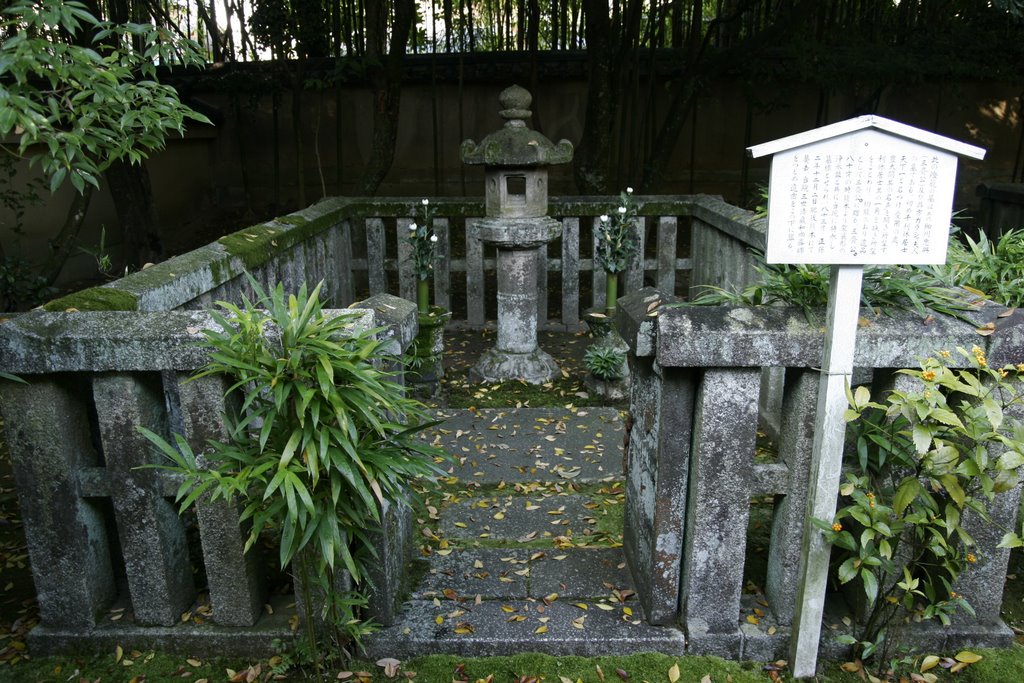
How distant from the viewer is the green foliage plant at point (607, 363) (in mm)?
5820

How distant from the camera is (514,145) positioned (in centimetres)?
604

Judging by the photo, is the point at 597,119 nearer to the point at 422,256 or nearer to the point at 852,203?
the point at 422,256

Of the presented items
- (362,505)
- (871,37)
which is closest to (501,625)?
(362,505)

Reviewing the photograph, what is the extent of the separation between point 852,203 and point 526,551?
6.84 ft

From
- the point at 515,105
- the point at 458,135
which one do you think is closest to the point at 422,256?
the point at 515,105

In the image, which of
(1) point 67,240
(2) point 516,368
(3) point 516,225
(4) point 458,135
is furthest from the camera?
(4) point 458,135

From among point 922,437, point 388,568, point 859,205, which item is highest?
point 859,205

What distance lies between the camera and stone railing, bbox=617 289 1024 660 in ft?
8.66

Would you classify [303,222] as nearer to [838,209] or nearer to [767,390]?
[767,390]

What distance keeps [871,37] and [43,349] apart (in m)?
11.2

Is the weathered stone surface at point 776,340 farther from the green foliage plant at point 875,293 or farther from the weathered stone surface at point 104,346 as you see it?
the weathered stone surface at point 104,346

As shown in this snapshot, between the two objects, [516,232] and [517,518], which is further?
[516,232]

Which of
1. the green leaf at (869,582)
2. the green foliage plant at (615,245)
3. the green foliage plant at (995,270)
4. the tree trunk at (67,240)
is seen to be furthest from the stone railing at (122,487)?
the tree trunk at (67,240)

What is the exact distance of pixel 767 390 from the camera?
520 cm
